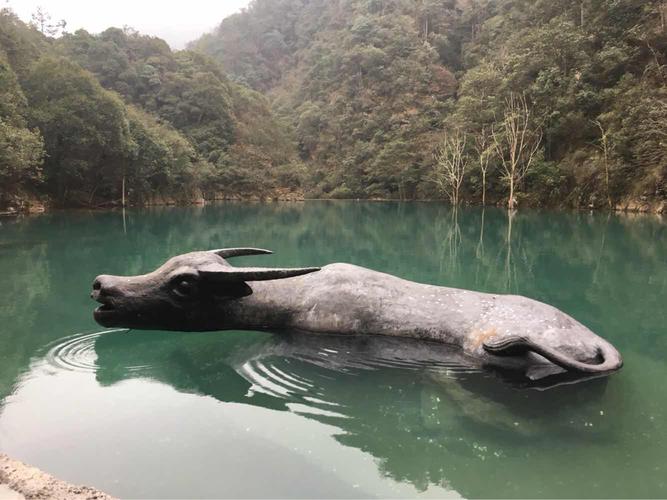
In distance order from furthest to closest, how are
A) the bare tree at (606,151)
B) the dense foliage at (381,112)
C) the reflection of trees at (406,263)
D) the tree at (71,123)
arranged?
the bare tree at (606,151)
the dense foliage at (381,112)
the tree at (71,123)
the reflection of trees at (406,263)

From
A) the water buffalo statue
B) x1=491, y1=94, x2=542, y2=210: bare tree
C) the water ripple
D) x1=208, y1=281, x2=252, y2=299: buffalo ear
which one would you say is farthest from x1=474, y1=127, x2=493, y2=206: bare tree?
the water ripple

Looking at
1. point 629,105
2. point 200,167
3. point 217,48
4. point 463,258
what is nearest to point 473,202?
point 629,105

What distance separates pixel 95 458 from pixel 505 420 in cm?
242

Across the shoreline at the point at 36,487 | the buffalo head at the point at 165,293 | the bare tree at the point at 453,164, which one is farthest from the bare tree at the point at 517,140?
the shoreline at the point at 36,487

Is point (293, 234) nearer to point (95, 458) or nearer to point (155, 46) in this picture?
point (95, 458)

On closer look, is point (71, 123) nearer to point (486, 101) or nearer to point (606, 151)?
point (486, 101)

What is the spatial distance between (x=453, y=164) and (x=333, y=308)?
40496 mm

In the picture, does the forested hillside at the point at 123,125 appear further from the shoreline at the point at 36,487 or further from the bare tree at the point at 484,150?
the bare tree at the point at 484,150

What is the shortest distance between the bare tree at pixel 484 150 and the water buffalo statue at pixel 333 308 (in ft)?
120

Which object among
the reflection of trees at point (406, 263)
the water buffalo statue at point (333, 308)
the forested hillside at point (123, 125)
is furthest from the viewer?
the forested hillside at point (123, 125)

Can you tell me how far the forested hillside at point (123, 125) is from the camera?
27.8 m

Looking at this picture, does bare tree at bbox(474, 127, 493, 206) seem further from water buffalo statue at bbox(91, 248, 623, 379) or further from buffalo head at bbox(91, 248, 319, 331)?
buffalo head at bbox(91, 248, 319, 331)

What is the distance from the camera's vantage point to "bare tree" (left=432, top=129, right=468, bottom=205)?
41.8 meters

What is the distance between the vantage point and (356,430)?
114 inches
